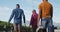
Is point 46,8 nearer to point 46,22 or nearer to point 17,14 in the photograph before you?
point 46,22

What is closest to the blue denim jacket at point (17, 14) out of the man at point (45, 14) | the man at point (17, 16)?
the man at point (17, 16)

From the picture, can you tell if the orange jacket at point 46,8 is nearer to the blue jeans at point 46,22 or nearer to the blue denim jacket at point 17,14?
the blue jeans at point 46,22

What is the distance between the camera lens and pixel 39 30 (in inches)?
398

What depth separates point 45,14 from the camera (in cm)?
1016

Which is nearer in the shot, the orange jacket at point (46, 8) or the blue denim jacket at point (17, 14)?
the orange jacket at point (46, 8)

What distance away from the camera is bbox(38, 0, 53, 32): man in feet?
33.2

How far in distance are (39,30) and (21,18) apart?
5905 millimetres

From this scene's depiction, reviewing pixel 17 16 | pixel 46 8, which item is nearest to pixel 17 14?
pixel 17 16

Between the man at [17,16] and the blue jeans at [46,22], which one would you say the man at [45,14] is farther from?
the man at [17,16]

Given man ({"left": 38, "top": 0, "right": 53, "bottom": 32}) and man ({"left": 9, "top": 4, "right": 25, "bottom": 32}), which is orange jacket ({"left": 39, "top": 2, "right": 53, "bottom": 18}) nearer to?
man ({"left": 38, "top": 0, "right": 53, "bottom": 32})

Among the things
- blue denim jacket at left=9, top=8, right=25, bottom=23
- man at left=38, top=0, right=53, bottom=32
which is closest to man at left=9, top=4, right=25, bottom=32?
blue denim jacket at left=9, top=8, right=25, bottom=23

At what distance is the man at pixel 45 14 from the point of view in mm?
10117

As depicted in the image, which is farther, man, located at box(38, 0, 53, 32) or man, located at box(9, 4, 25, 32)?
man, located at box(9, 4, 25, 32)

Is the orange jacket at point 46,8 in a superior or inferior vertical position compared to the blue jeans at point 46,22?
superior
